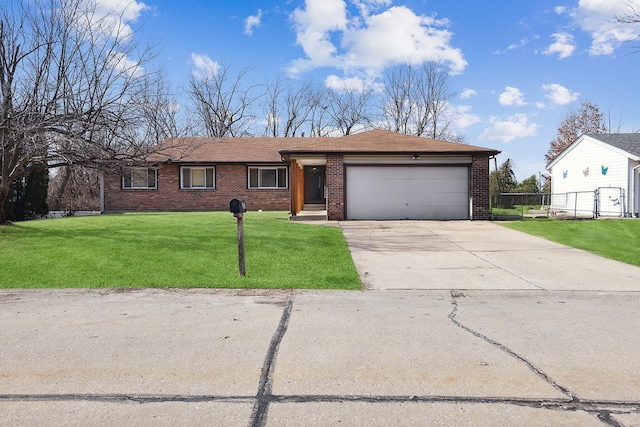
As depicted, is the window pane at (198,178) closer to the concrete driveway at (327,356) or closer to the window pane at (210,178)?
the window pane at (210,178)

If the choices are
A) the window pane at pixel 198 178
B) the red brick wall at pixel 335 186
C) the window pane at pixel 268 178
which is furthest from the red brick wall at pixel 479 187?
the window pane at pixel 198 178

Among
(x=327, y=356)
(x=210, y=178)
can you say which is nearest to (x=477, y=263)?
(x=327, y=356)

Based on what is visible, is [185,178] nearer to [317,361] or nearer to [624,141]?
[317,361]

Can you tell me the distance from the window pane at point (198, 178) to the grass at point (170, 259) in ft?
40.6

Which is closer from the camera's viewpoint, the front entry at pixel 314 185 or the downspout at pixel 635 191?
the downspout at pixel 635 191

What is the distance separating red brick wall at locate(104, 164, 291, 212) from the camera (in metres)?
24.6

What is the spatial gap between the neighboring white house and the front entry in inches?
473

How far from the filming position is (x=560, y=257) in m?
9.62

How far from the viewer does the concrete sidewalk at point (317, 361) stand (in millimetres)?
3051

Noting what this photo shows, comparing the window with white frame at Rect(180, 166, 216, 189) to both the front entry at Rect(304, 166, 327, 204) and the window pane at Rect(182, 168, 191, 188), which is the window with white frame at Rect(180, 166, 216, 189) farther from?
the front entry at Rect(304, 166, 327, 204)

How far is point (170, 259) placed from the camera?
872 cm

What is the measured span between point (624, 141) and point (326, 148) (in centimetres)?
1571

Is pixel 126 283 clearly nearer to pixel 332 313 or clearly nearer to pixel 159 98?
pixel 332 313

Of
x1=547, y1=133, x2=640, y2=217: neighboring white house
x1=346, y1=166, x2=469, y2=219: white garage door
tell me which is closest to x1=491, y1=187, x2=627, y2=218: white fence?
x1=547, y1=133, x2=640, y2=217: neighboring white house
